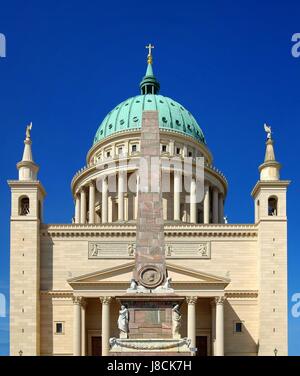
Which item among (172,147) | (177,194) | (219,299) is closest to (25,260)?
(219,299)

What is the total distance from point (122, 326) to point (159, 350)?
192 centimetres

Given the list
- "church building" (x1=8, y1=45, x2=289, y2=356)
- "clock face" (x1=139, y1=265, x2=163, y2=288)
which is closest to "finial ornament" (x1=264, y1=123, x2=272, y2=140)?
"church building" (x1=8, y1=45, x2=289, y2=356)

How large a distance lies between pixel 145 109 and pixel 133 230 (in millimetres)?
22420

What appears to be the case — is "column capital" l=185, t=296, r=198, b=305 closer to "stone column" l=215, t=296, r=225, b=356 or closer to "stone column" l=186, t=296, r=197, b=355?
"stone column" l=186, t=296, r=197, b=355

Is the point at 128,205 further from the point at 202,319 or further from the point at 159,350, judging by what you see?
the point at 159,350

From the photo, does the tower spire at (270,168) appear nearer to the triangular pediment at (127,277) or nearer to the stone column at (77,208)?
the triangular pediment at (127,277)

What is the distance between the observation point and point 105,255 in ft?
219

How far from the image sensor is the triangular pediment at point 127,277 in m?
61.8

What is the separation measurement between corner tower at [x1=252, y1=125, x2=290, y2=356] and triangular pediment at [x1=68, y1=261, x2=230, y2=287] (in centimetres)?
505

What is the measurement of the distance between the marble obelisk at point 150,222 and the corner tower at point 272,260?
3261 cm

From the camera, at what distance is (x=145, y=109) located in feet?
278

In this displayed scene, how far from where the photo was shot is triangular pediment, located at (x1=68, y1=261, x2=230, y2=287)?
6175cm

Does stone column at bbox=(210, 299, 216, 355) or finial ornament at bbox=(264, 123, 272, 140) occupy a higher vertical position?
finial ornament at bbox=(264, 123, 272, 140)
